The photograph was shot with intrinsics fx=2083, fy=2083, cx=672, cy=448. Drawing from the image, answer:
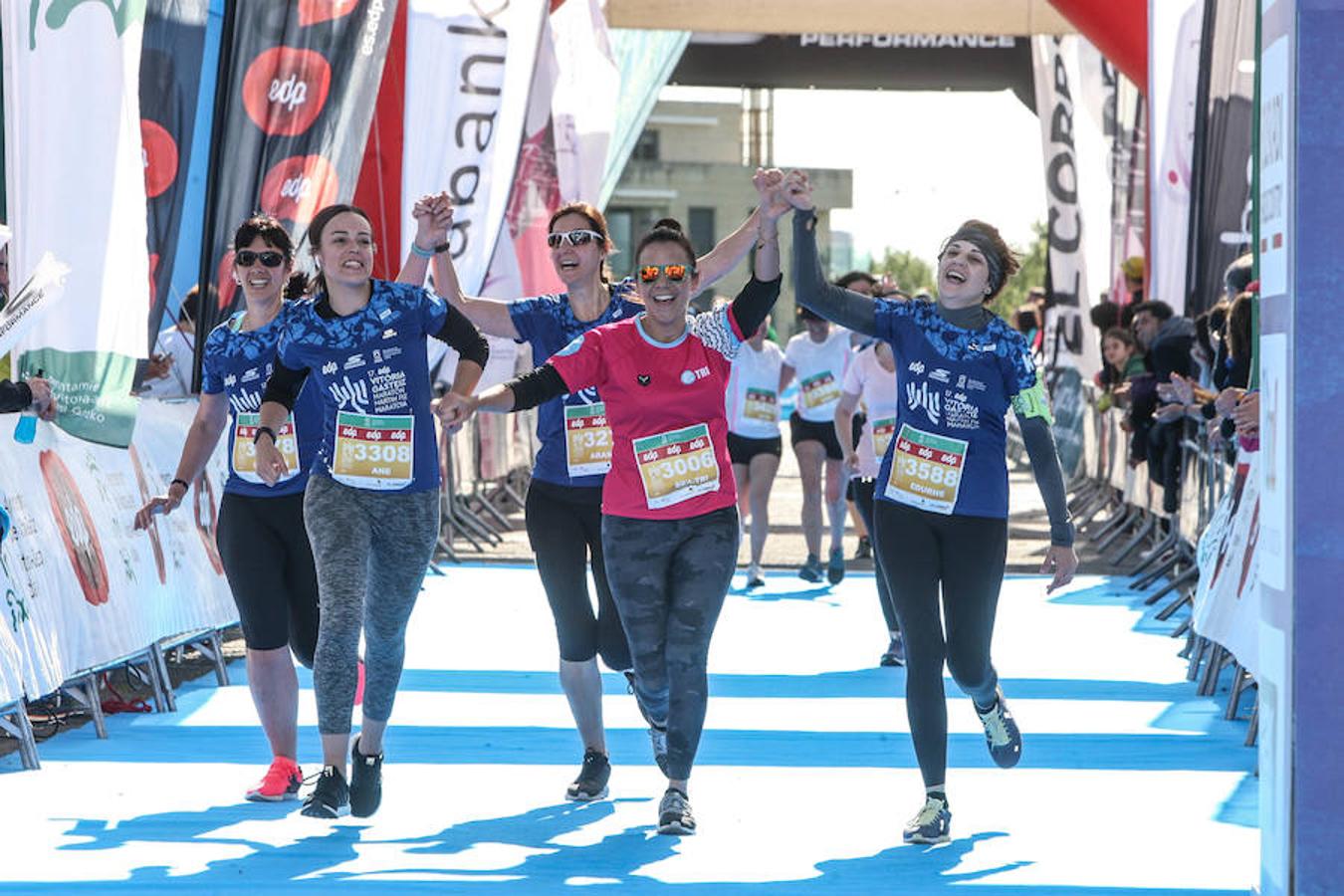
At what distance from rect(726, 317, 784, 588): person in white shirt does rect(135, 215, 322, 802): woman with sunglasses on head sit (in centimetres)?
672

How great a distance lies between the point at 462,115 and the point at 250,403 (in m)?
6.85

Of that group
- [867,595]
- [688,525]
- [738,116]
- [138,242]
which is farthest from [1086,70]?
[738,116]

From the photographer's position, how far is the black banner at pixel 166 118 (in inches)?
354

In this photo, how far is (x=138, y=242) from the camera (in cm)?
852

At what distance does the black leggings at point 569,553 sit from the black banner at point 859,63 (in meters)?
22.6

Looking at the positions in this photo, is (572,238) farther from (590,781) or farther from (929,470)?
(590,781)

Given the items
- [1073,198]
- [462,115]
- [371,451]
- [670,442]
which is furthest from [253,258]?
[1073,198]

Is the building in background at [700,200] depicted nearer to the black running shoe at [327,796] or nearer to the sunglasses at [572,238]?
the sunglasses at [572,238]

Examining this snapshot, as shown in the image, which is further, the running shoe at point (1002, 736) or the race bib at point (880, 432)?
the race bib at point (880, 432)

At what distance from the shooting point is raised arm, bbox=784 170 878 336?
559cm

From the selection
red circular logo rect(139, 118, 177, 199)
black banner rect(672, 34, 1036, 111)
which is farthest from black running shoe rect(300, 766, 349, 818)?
black banner rect(672, 34, 1036, 111)

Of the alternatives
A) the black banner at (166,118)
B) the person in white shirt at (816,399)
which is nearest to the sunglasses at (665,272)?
the black banner at (166,118)

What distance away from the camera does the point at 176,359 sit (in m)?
10.8

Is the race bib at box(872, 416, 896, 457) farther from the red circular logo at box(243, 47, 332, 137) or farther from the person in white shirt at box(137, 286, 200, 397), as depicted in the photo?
the person in white shirt at box(137, 286, 200, 397)
